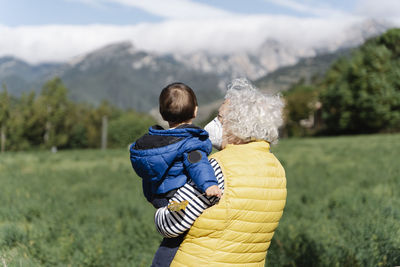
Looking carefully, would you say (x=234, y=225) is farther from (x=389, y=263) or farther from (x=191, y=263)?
(x=389, y=263)

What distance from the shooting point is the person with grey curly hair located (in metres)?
1.86

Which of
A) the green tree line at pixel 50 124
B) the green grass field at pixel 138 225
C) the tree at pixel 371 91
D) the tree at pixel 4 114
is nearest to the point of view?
the green grass field at pixel 138 225

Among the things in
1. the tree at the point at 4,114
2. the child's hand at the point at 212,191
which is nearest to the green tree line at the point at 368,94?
the tree at the point at 4,114

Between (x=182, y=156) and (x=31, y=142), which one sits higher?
(x=182, y=156)

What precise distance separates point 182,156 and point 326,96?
58.4m

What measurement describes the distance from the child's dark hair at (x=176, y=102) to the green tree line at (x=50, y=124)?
5314 centimetres

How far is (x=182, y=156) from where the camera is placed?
6.35ft

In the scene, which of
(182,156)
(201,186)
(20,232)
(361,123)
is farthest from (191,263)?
(361,123)

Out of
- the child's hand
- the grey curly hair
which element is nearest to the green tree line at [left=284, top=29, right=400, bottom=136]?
the grey curly hair

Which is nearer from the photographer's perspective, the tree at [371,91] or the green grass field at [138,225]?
the green grass field at [138,225]

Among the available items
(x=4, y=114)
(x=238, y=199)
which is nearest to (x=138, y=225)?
(x=238, y=199)

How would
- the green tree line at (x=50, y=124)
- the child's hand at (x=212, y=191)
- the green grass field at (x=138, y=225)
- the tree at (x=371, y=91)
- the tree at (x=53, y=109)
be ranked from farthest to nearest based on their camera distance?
the tree at (x=53, y=109) → the green tree line at (x=50, y=124) → the tree at (x=371, y=91) → the green grass field at (x=138, y=225) → the child's hand at (x=212, y=191)

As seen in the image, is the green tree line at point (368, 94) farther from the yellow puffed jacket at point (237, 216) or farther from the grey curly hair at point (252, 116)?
the yellow puffed jacket at point (237, 216)

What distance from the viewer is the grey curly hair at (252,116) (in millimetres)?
1979
